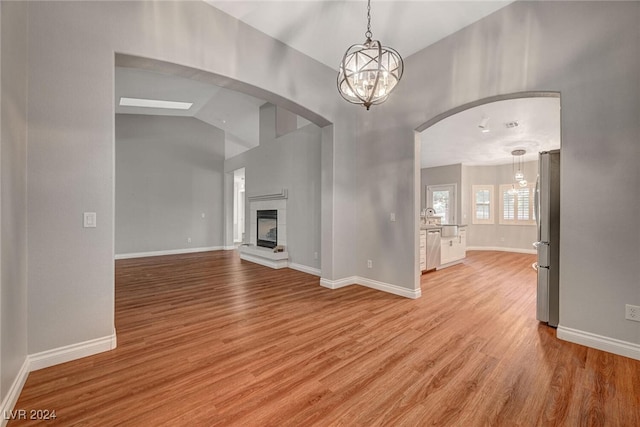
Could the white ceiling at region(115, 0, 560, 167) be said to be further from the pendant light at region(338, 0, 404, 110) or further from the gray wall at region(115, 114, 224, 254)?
the pendant light at region(338, 0, 404, 110)

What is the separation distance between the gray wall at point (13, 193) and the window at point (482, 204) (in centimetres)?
1041

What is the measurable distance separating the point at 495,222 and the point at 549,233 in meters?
7.09

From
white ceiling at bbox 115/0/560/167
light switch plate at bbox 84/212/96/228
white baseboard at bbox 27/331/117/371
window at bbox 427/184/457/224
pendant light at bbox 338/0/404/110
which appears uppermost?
white ceiling at bbox 115/0/560/167

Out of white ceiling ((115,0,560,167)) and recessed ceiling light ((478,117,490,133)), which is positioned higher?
white ceiling ((115,0,560,167))

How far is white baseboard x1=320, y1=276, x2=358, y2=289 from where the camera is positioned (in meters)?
4.16

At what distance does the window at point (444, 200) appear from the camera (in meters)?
9.41

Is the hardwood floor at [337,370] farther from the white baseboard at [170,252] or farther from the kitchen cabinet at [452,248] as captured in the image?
the white baseboard at [170,252]

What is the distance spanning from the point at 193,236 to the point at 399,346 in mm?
7552

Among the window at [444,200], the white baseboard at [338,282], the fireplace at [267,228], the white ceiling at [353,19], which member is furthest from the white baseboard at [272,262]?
the window at [444,200]

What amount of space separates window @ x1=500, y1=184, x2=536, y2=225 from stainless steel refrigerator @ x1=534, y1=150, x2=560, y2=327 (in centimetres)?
652

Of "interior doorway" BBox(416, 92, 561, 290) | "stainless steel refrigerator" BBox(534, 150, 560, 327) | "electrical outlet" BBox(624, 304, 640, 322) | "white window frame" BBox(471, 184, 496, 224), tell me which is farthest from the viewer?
"white window frame" BBox(471, 184, 496, 224)

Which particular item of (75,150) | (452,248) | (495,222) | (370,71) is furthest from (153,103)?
(495,222)

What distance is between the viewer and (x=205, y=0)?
112 inches

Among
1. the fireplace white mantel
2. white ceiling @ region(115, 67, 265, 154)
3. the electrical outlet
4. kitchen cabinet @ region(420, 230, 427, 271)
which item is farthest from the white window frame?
the electrical outlet
